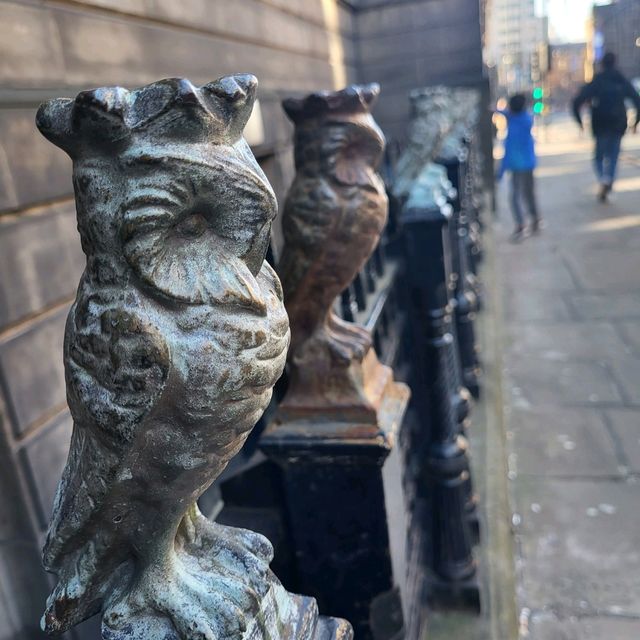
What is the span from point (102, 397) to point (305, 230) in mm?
918

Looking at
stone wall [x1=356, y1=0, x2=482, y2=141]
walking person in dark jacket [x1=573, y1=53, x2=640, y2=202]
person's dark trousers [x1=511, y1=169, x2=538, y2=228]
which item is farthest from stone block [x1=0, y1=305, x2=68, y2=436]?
walking person in dark jacket [x1=573, y1=53, x2=640, y2=202]

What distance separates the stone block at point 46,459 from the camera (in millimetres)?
2320

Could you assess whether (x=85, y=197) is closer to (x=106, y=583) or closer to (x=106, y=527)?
(x=106, y=527)

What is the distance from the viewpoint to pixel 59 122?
103cm

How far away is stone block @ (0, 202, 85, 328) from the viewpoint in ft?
7.43

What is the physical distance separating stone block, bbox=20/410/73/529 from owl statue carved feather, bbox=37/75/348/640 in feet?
4.12

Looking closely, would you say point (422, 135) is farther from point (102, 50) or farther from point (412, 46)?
point (412, 46)

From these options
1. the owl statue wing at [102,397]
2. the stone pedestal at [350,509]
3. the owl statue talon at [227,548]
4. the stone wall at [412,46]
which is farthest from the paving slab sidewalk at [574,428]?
the stone wall at [412,46]

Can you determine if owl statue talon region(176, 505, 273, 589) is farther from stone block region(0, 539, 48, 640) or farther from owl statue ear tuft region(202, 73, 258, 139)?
stone block region(0, 539, 48, 640)

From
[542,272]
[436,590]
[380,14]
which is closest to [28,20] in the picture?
→ [436,590]

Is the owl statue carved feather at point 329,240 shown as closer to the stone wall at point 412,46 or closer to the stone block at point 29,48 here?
the stone block at point 29,48

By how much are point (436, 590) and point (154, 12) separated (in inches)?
134

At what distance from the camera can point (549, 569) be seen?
11.3ft

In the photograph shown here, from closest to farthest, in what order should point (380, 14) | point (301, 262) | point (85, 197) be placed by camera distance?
1. point (85, 197)
2. point (301, 262)
3. point (380, 14)
